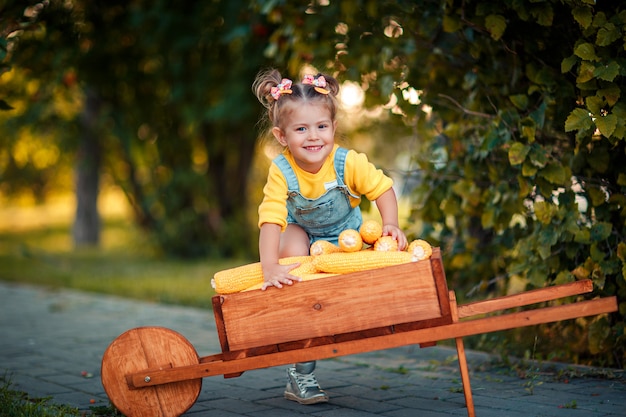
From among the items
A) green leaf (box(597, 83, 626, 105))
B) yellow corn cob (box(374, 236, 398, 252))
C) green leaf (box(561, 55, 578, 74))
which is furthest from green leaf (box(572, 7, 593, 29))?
yellow corn cob (box(374, 236, 398, 252))

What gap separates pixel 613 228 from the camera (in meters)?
4.35

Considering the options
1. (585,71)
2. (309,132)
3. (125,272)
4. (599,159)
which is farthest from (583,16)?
(125,272)

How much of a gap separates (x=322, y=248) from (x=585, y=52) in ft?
5.11

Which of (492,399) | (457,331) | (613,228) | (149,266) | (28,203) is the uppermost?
(28,203)

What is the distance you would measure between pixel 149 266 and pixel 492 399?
816 centimetres

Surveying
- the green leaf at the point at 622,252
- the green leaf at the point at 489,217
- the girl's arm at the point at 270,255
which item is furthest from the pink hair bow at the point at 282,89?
the green leaf at the point at 622,252

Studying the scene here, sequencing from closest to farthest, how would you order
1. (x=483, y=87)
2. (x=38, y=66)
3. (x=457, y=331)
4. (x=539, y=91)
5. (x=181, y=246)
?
(x=457, y=331) < (x=539, y=91) < (x=483, y=87) < (x=38, y=66) < (x=181, y=246)

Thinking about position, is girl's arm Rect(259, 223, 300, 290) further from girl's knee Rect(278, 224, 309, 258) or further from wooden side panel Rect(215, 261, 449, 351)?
girl's knee Rect(278, 224, 309, 258)

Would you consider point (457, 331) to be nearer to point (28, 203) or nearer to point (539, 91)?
point (539, 91)

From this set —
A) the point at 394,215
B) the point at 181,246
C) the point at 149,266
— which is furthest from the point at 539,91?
the point at 181,246

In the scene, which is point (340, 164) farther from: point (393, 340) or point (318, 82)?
point (393, 340)

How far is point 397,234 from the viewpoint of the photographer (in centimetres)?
362

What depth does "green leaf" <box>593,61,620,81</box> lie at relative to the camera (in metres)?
3.66

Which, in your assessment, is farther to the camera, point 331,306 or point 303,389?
point 303,389
